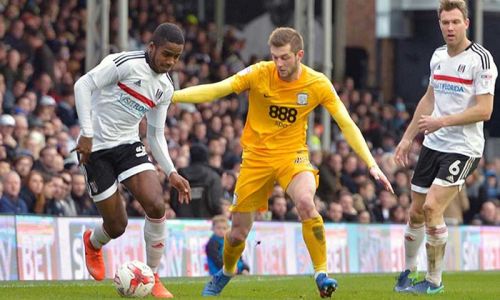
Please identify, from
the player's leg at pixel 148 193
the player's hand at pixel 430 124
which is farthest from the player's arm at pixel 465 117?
the player's leg at pixel 148 193

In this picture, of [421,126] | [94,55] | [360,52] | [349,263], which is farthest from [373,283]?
[360,52]

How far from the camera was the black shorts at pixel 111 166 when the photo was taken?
1365 centimetres

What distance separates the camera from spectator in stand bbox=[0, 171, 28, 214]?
18922mm

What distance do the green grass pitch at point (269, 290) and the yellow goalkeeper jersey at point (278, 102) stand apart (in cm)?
142

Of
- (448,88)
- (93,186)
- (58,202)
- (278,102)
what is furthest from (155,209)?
(58,202)

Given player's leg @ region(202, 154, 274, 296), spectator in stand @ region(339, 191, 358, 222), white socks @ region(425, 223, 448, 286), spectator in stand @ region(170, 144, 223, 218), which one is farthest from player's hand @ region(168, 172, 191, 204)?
spectator in stand @ region(339, 191, 358, 222)

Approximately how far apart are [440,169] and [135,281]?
3.30 m

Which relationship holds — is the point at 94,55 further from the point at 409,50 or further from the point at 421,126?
the point at 409,50

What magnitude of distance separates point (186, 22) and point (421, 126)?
58.7ft

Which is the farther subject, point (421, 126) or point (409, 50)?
point (409, 50)

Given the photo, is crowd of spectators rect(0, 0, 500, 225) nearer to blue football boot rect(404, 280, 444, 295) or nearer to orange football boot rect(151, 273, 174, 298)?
orange football boot rect(151, 273, 174, 298)

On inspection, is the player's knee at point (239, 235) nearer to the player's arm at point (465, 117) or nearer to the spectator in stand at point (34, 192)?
the player's arm at point (465, 117)

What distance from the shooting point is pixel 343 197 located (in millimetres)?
25484

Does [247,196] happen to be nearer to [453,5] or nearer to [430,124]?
[430,124]
